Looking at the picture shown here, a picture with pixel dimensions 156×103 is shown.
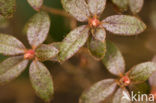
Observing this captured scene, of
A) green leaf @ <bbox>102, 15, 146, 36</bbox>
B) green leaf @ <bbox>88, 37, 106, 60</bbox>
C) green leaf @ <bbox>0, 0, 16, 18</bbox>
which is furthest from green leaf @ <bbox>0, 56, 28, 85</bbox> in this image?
green leaf @ <bbox>102, 15, 146, 36</bbox>

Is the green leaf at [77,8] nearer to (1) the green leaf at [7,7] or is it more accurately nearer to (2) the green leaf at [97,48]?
(2) the green leaf at [97,48]

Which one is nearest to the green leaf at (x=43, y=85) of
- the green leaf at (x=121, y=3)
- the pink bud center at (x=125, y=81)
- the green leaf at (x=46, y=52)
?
the green leaf at (x=46, y=52)

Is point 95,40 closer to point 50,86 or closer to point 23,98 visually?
point 50,86

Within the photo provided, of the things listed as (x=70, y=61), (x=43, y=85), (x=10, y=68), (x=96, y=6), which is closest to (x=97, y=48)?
(x=96, y=6)

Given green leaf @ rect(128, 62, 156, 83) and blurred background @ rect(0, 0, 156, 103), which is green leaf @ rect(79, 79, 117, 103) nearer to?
green leaf @ rect(128, 62, 156, 83)

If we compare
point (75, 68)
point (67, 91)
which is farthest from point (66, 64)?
point (67, 91)

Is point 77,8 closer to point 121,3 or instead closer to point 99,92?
point 121,3
